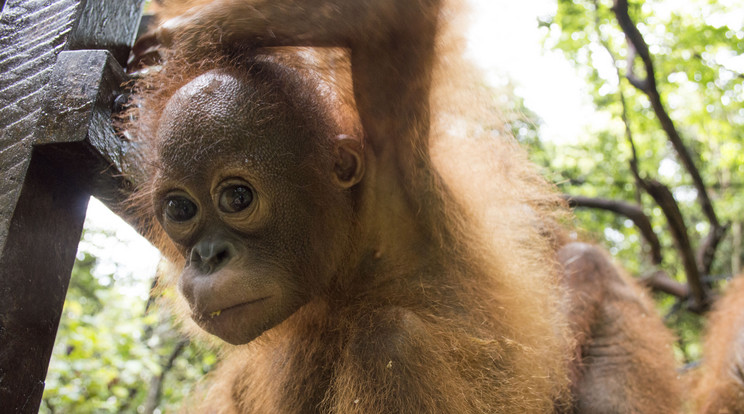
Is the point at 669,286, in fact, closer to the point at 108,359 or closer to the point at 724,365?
the point at 724,365

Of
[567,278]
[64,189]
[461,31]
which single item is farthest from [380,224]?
[567,278]

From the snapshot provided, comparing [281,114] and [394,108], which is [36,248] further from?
[394,108]

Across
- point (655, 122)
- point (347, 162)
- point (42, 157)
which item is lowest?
point (655, 122)

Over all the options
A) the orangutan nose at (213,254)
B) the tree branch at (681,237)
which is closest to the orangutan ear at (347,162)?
the orangutan nose at (213,254)

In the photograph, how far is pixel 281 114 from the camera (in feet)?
5.99

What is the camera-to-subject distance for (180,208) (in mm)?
1895

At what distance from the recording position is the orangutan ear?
6.32 ft

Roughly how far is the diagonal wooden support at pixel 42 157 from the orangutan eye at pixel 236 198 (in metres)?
0.36

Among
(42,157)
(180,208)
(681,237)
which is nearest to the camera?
(42,157)

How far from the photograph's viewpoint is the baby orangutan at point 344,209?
1727mm

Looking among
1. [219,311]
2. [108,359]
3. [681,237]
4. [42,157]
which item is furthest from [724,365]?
[108,359]

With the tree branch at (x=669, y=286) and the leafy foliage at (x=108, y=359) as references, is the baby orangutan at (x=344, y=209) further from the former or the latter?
the tree branch at (x=669, y=286)

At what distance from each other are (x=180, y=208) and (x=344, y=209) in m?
0.55

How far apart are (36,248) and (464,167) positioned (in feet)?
4.76
